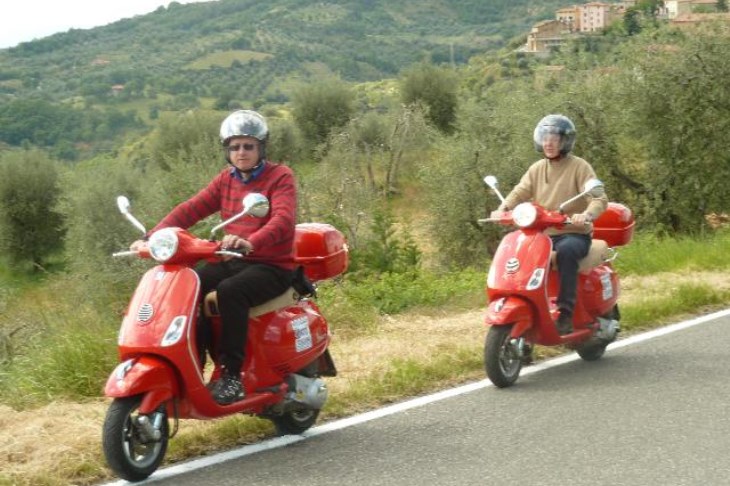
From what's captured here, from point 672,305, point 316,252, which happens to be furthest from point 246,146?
point 672,305

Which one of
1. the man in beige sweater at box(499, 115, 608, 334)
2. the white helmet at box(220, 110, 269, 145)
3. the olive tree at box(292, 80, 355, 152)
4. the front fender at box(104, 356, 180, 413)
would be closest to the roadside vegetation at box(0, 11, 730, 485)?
the olive tree at box(292, 80, 355, 152)

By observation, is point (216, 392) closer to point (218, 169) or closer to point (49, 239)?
point (218, 169)

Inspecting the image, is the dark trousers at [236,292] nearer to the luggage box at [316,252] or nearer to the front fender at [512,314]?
the luggage box at [316,252]

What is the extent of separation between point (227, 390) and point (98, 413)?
1.21 metres

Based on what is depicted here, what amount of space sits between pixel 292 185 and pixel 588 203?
10.3ft

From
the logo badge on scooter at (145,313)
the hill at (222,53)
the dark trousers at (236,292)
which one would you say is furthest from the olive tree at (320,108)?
the logo badge on scooter at (145,313)

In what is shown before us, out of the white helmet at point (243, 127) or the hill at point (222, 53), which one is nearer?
the white helmet at point (243, 127)

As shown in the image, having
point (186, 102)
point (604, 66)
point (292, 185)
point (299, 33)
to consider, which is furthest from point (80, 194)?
point (299, 33)

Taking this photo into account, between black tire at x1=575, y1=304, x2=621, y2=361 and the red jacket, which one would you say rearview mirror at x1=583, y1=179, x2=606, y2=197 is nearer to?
black tire at x1=575, y1=304, x2=621, y2=361

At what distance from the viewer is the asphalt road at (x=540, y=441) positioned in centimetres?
540

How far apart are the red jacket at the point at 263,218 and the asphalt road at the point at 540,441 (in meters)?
1.10

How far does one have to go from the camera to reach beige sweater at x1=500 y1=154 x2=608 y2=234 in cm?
846

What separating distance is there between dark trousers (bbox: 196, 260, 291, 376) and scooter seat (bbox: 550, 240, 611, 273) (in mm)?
2913

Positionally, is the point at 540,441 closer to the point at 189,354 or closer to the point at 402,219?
the point at 189,354
